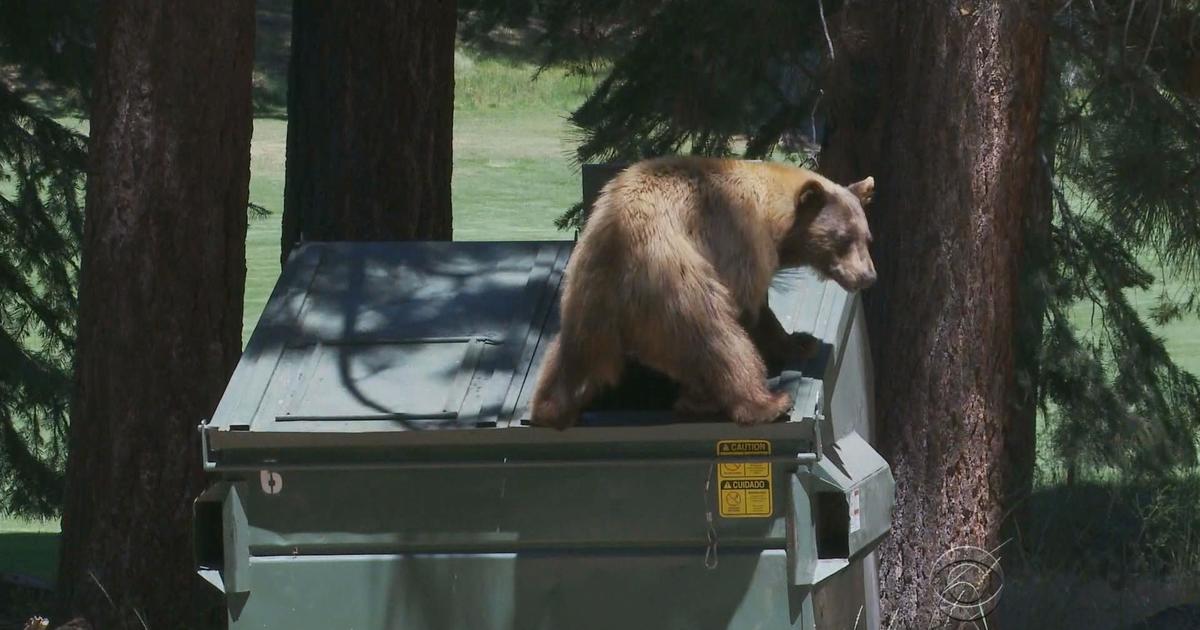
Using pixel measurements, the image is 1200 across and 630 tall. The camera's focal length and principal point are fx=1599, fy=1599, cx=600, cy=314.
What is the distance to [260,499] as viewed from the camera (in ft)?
14.5

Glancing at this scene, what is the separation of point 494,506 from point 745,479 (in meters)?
0.69

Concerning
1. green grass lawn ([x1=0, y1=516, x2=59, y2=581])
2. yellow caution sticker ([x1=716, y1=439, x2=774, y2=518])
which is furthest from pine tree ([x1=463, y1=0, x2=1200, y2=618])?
green grass lawn ([x1=0, y1=516, x2=59, y2=581])

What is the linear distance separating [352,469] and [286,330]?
657 mm

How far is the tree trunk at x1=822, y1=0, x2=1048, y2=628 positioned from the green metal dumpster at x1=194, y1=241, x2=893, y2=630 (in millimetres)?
1576

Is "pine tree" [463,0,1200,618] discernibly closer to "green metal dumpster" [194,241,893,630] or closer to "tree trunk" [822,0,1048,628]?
"tree trunk" [822,0,1048,628]

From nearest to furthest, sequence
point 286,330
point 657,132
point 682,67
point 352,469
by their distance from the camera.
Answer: point 352,469 < point 286,330 < point 682,67 < point 657,132

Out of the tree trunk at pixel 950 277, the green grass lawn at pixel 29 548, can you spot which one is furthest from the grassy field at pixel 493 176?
the tree trunk at pixel 950 277

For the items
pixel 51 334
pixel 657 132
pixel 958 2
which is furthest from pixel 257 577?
pixel 51 334

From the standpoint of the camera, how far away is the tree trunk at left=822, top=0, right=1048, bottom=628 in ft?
20.0

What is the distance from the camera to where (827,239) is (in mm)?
5137

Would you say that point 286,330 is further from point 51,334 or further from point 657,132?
point 51,334

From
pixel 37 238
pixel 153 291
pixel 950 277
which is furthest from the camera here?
pixel 37 238

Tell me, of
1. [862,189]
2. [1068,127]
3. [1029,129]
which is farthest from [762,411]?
[1068,127]

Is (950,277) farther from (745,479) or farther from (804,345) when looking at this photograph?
(745,479)
